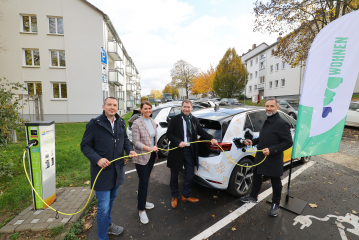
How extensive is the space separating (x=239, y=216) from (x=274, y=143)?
138cm

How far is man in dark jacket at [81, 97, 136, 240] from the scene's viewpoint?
223 cm

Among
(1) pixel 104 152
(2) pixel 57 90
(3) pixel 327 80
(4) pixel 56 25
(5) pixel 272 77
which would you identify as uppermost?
(4) pixel 56 25

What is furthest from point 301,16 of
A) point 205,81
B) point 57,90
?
point 205,81

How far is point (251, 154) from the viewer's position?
3.59m

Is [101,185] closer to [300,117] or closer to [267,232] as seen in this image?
[267,232]

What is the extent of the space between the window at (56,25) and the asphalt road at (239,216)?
54.5 ft

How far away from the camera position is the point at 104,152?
2.32 m

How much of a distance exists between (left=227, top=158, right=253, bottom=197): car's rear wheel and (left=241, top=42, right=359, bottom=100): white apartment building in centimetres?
2273

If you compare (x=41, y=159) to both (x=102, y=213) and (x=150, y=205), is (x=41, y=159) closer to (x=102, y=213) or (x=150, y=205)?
(x=102, y=213)

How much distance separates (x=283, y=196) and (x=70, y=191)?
4.42 metres

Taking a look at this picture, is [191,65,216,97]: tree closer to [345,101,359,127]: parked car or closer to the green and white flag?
[345,101,359,127]: parked car

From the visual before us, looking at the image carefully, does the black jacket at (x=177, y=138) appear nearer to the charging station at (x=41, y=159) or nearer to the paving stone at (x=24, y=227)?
the charging station at (x=41, y=159)

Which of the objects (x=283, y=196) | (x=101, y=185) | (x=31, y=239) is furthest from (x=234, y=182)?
(x=31, y=239)

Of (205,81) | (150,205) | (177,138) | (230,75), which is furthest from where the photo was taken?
(205,81)
